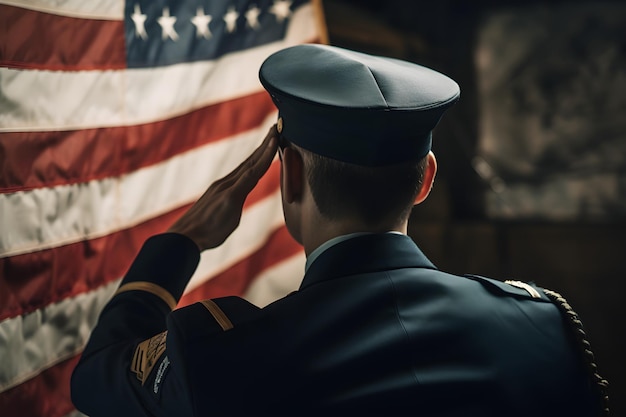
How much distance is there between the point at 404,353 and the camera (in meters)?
0.77

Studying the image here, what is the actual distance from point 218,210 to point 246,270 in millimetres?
388

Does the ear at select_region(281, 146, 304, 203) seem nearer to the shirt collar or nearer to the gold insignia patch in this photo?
the shirt collar

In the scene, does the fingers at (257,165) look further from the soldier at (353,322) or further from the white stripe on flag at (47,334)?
the white stripe on flag at (47,334)

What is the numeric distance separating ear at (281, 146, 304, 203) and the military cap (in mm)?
21

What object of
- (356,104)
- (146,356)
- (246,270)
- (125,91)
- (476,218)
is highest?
(356,104)

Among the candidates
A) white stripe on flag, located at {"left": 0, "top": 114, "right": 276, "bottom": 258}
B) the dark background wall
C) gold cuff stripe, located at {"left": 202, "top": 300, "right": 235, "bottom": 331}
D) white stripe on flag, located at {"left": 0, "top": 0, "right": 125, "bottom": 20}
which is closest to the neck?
gold cuff stripe, located at {"left": 202, "top": 300, "right": 235, "bottom": 331}

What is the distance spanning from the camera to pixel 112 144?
3.90 feet

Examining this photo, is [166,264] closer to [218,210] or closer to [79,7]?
[218,210]

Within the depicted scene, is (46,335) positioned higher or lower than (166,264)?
lower

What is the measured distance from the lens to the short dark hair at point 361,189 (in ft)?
2.74

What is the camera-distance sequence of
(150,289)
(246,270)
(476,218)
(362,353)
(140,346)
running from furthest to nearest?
(476,218) → (246,270) → (150,289) → (140,346) → (362,353)

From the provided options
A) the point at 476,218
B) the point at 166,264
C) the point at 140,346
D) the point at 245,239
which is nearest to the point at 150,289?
the point at 166,264

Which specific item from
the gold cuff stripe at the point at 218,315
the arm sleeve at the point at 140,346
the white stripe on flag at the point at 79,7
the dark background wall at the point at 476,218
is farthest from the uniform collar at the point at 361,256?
the dark background wall at the point at 476,218

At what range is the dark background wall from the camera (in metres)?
3.01
